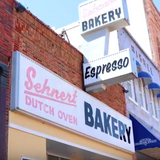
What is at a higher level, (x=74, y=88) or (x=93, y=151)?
(x=74, y=88)

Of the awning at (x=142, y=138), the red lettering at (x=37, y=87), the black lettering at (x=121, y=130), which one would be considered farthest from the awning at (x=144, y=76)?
the red lettering at (x=37, y=87)

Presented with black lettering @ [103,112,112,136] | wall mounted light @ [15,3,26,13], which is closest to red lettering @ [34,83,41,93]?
wall mounted light @ [15,3,26,13]

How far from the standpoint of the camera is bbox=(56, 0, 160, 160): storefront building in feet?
41.4

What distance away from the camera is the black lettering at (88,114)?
9305mm

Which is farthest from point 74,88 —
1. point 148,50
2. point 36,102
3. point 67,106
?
point 148,50

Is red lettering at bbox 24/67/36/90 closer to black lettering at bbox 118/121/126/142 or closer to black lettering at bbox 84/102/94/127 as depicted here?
black lettering at bbox 84/102/94/127

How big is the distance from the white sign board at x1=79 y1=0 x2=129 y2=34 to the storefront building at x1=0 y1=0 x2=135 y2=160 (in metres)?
1.08

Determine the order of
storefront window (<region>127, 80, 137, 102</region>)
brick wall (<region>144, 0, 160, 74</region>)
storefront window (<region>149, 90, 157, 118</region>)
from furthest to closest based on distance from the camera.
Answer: brick wall (<region>144, 0, 160, 74</region>), storefront window (<region>149, 90, 157, 118</region>), storefront window (<region>127, 80, 137, 102</region>)

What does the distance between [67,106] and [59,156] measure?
1.92m

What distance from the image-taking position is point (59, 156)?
964cm

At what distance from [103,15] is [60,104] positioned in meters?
3.58

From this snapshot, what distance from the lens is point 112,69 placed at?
9.66m

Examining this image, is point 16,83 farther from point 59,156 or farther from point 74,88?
point 59,156

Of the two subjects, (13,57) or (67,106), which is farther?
(67,106)
